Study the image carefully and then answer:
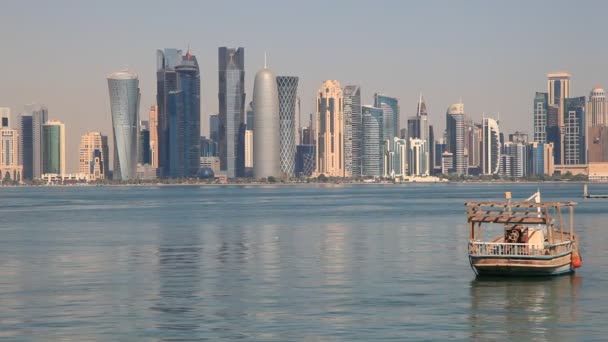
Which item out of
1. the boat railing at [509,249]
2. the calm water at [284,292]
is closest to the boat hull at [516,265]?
the boat railing at [509,249]

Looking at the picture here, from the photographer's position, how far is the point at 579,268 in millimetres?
74938

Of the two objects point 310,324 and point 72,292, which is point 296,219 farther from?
point 310,324

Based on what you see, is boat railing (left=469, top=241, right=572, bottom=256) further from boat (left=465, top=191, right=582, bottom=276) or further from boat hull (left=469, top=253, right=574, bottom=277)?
boat hull (left=469, top=253, right=574, bottom=277)

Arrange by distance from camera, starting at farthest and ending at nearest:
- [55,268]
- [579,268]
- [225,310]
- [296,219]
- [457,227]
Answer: [296,219]
[457,227]
[55,268]
[579,268]
[225,310]

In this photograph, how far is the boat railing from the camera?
68500 mm

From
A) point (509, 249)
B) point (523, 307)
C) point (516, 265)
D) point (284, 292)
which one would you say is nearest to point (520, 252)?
point (509, 249)

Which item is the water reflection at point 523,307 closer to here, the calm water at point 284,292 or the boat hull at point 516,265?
the calm water at point 284,292

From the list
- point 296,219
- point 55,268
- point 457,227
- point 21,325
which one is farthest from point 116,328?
point 296,219

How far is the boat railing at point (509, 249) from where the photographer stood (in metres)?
68.5

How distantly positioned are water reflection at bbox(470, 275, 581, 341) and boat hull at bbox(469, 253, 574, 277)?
50 centimetres

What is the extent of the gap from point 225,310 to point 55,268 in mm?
27411

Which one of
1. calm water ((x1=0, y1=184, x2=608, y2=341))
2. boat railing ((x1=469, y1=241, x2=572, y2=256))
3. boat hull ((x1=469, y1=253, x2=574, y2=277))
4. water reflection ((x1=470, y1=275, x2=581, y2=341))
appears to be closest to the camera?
water reflection ((x1=470, y1=275, x2=581, y2=341))

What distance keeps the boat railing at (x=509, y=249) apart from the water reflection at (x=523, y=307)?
1.59 meters

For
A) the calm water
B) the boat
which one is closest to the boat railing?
the boat
